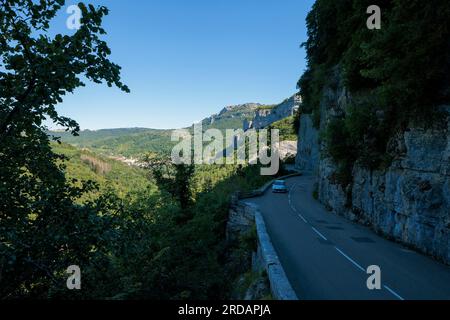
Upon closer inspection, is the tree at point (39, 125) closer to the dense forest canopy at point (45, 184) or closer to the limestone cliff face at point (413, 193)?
the dense forest canopy at point (45, 184)

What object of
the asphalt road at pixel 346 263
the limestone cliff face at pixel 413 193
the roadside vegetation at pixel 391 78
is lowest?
the asphalt road at pixel 346 263

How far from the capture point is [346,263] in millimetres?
11125

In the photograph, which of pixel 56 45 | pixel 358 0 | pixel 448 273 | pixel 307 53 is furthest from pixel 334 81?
pixel 56 45

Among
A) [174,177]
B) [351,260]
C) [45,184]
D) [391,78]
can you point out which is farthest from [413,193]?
[174,177]

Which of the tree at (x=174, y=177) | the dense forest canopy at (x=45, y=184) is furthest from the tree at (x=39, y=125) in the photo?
the tree at (x=174, y=177)

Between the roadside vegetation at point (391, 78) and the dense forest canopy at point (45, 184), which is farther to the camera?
the roadside vegetation at point (391, 78)

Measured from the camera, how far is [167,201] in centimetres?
3453

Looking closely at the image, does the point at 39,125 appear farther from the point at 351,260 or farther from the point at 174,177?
the point at 174,177

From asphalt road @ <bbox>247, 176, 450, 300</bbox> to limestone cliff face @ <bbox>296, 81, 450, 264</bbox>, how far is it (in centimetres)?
64

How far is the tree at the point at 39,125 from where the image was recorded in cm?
591

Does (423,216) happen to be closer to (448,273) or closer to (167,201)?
(448,273)

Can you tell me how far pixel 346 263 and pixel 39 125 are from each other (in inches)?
413

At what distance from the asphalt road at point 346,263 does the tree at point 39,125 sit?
6.00 m

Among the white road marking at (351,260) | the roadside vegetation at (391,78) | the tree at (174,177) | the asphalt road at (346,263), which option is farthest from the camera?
the tree at (174,177)
